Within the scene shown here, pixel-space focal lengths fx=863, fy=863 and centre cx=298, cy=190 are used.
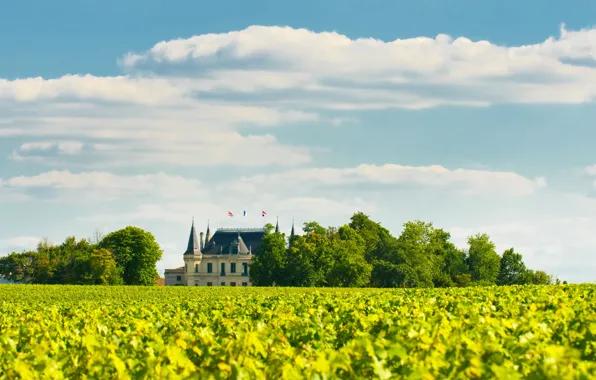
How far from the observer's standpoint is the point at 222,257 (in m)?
167

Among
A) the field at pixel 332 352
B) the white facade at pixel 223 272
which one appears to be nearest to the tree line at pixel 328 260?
the white facade at pixel 223 272

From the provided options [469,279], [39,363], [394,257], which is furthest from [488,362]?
[469,279]

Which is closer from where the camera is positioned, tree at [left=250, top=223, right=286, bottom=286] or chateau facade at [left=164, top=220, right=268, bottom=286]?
tree at [left=250, top=223, right=286, bottom=286]

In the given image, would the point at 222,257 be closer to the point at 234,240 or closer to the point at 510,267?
the point at 234,240

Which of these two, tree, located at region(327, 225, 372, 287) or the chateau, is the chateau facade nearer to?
the chateau

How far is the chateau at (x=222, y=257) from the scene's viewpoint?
165875 mm

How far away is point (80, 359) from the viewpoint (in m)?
8.78

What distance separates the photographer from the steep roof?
168 meters

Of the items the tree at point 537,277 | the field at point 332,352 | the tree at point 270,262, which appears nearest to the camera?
the field at point 332,352

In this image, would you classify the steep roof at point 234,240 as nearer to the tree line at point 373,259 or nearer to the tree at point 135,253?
the tree line at point 373,259

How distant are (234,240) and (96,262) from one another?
172 feet

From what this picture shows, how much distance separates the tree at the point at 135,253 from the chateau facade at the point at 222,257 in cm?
3950

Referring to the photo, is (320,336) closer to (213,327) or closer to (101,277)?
(213,327)

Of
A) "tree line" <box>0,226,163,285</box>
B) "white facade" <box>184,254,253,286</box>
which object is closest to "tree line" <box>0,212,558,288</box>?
"tree line" <box>0,226,163,285</box>
